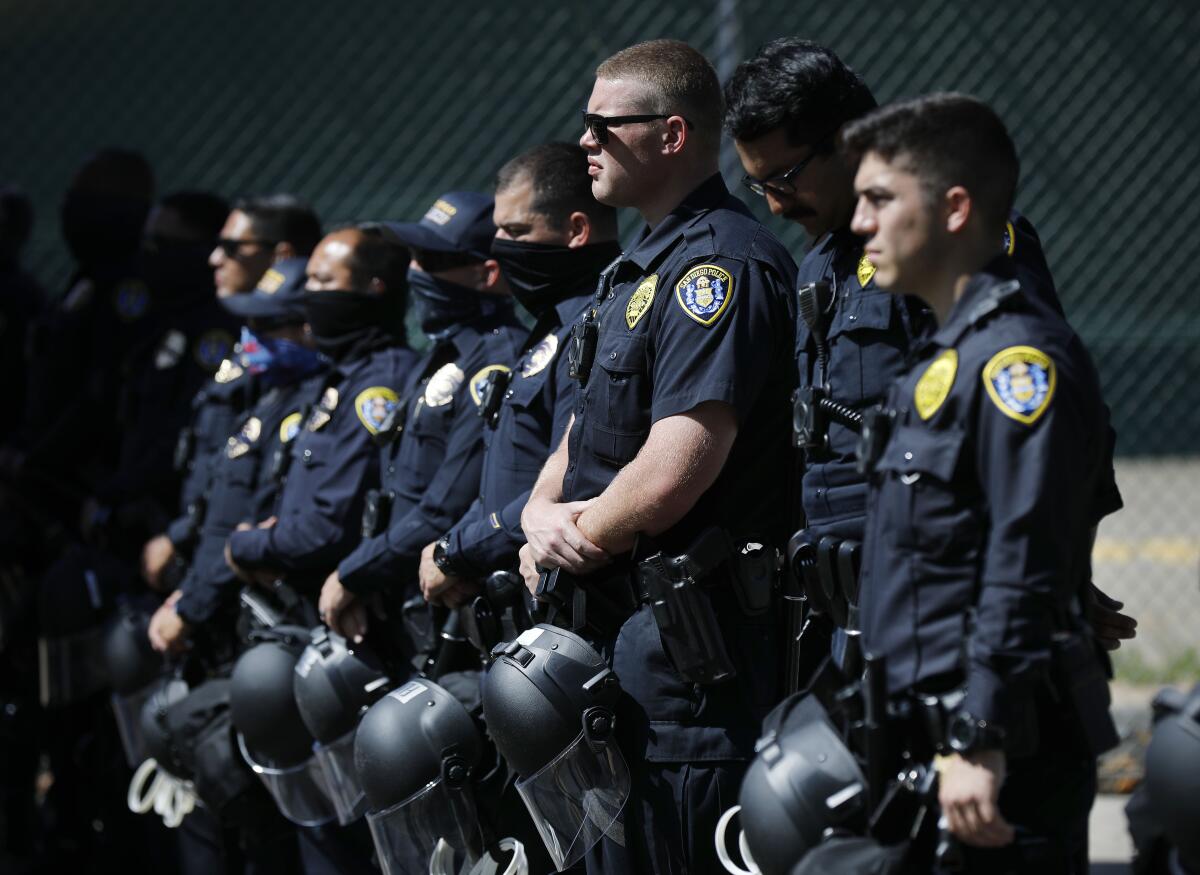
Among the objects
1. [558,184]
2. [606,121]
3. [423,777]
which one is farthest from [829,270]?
[423,777]

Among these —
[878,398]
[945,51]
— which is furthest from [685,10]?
[878,398]

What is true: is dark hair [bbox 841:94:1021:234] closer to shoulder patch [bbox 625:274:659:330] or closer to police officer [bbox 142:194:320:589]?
shoulder patch [bbox 625:274:659:330]

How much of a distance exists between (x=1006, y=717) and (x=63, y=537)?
193 inches

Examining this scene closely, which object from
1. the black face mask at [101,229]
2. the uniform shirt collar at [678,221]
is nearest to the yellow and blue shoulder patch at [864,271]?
the uniform shirt collar at [678,221]

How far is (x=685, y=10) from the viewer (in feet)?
27.5

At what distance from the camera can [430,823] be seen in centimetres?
388

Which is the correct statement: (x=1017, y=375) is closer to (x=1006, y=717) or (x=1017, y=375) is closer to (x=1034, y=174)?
(x=1006, y=717)

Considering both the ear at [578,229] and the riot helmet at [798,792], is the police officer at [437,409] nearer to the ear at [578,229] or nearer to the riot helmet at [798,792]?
the ear at [578,229]

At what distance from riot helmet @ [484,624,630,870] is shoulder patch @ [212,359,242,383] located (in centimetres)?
245

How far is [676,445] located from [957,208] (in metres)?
0.79

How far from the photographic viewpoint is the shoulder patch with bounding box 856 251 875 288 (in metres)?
3.26

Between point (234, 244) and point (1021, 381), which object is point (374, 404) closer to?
point (234, 244)

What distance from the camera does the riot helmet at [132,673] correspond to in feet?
18.1

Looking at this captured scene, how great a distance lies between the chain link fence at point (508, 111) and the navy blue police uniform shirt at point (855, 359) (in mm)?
5171
